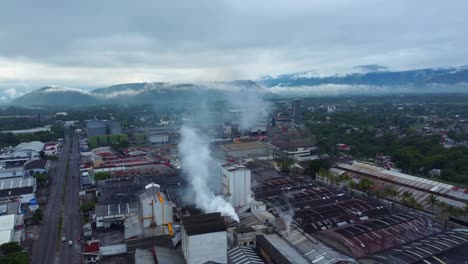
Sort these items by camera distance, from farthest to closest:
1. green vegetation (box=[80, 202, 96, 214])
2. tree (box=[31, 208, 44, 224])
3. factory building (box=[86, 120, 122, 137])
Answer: factory building (box=[86, 120, 122, 137]), green vegetation (box=[80, 202, 96, 214]), tree (box=[31, 208, 44, 224])

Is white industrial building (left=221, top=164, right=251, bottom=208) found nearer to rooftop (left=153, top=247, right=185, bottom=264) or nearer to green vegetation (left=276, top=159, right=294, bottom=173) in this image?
rooftop (left=153, top=247, right=185, bottom=264)

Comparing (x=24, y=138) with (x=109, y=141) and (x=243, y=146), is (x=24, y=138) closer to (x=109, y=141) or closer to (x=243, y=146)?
(x=109, y=141)

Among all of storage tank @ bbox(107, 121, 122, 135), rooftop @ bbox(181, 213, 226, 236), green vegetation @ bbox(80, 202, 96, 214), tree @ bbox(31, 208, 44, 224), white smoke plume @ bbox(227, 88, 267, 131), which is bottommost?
tree @ bbox(31, 208, 44, 224)

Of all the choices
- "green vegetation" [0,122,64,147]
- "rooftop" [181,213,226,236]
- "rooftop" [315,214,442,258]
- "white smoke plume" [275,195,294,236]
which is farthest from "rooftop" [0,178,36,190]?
"green vegetation" [0,122,64,147]

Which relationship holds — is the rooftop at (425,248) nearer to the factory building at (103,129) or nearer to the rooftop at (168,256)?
the rooftop at (168,256)

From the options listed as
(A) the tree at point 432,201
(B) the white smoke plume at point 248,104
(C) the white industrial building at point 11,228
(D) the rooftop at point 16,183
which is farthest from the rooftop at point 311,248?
(B) the white smoke plume at point 248,104

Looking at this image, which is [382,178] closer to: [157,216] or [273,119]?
[157,216]

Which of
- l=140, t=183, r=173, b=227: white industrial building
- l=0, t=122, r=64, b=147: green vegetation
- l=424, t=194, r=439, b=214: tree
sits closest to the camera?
l=140, t=183, r=173, b=227: white industrial building
